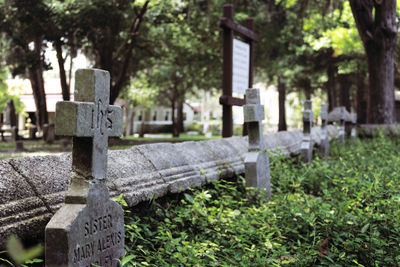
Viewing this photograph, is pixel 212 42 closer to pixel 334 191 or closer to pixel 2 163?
pixel 334 191

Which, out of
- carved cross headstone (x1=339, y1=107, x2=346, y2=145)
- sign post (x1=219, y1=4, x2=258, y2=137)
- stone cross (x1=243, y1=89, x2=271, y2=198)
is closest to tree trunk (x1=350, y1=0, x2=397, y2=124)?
carved cross headstone (x1=339, y1=107, x2=346, y2=145)

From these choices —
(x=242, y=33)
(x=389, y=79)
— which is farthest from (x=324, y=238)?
(x=389, y=79)

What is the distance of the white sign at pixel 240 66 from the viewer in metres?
9.82

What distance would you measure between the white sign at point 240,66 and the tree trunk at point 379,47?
4334 mm

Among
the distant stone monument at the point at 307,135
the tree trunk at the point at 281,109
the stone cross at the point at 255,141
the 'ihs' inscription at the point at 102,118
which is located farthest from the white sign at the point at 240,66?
the tree trunk at the point at 281,109

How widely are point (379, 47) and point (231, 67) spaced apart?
6.06 metres

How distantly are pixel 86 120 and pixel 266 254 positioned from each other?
1.73 metres

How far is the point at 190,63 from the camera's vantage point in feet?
80.0

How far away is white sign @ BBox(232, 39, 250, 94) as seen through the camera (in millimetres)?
9820

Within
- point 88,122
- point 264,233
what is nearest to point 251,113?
point 264,233

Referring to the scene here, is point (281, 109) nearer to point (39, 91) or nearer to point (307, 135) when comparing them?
point (39, 91)

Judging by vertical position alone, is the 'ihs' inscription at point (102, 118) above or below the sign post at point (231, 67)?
below

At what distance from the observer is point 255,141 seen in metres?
5.88

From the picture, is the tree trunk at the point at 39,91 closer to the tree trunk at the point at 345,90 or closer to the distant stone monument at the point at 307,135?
the tree trunk at the point at 345,90
